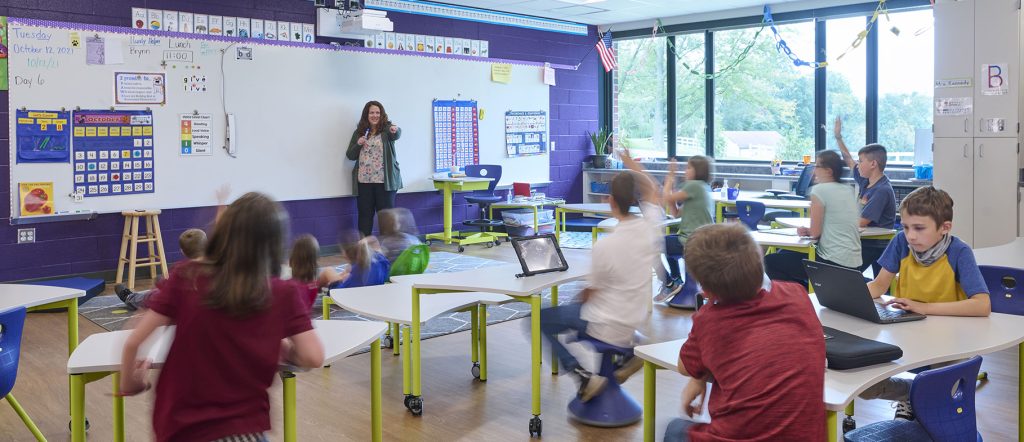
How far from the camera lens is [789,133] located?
1018 centimetres

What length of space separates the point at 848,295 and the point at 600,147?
901cm

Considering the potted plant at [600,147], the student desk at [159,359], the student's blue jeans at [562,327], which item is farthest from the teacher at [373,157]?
the student desk at [159,359]

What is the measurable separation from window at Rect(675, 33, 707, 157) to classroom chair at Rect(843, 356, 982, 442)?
879cm

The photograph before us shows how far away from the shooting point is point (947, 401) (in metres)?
2.33

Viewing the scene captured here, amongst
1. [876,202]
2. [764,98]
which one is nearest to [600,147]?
[764,98]

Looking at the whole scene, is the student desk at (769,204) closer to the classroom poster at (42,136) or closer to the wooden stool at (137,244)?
the wooden stool at (137,244)

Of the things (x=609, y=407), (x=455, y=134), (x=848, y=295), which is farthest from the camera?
A: (x=455, y=134)

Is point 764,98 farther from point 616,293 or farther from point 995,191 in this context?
point 616,293

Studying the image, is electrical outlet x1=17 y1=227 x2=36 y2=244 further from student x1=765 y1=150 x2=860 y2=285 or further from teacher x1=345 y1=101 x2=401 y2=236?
student x1=765 y1=150 x2=860 y2=285

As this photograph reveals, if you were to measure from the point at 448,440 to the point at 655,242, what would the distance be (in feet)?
3.94

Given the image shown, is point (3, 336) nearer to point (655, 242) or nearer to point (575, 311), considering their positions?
point (575, 311)

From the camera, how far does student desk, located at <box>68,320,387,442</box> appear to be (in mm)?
2555

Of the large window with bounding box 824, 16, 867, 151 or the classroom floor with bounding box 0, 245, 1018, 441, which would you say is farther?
the large window with bounding box 824, 16, 867, 151

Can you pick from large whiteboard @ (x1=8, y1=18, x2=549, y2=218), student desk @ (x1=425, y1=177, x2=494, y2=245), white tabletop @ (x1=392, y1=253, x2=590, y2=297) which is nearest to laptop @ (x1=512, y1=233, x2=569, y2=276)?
white tabletop @ (x1=392, y1=253, x2=590, y2=297)
